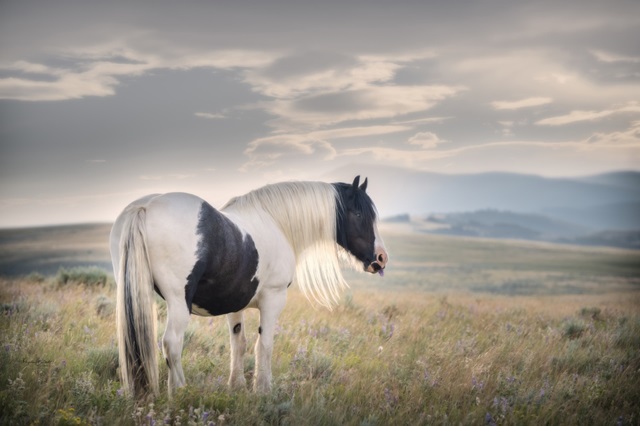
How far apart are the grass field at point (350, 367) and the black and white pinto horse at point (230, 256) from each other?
0.43 metres

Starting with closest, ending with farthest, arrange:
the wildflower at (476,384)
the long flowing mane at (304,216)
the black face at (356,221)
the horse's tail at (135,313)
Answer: the horse's tail at (135,313), the wildflower at (476,384), the long flowing mane at (304,216), the black face at (356,221)

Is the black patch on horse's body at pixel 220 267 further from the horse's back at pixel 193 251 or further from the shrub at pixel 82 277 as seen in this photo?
the shrub at pixel 82 277

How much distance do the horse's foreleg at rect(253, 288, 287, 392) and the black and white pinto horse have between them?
11 mm

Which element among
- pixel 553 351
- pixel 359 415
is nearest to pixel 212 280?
pixel 359 415

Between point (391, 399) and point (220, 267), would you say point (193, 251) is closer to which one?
point (220, 267)

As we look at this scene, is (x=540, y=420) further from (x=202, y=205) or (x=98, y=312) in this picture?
(x=98, y=312)

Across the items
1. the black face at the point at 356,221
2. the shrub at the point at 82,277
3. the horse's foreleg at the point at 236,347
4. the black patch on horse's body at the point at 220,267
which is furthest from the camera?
the shrub at the point at 82,277

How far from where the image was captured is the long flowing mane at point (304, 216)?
21.1 ft

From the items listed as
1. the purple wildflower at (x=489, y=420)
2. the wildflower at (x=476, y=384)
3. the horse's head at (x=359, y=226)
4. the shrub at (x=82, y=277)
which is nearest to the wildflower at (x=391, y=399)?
the purple wildflower at (x=489, y=420)

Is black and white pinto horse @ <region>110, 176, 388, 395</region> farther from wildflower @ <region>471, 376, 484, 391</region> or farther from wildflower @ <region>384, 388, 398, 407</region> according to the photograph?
wildflower @ <region>471, 376, 484, 391</region>

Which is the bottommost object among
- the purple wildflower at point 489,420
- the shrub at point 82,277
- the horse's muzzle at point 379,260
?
the purple wildflower at point 489,420

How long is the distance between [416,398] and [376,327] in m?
3.80

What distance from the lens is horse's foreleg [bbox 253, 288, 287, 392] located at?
19.9 feet

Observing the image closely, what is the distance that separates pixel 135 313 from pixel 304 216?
7.86 ft
